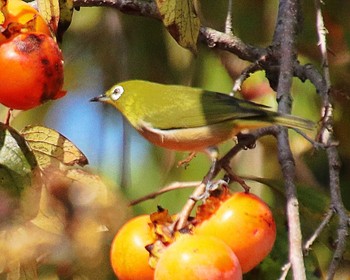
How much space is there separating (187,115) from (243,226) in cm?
37

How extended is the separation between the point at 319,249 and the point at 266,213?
0.41 metres

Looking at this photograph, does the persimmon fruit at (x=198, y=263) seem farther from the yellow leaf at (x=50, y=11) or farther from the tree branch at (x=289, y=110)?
the yellow leaf at (x=50, y=11)

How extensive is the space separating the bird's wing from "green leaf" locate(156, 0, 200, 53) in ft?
0.52

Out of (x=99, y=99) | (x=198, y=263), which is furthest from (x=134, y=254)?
(x=99, y=99)

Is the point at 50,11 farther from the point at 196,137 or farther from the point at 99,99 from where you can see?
the point at 99,99

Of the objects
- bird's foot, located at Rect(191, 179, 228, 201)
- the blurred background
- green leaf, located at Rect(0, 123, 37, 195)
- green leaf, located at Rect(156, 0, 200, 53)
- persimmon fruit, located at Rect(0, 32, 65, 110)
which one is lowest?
the blurred background

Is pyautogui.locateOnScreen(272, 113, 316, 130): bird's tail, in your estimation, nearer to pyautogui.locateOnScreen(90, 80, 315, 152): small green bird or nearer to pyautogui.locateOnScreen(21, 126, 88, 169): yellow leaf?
pyautogui.locateOnScreen(90, 80, 315, 152): small green bird

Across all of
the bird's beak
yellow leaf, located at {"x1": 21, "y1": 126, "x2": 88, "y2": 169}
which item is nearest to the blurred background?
the bird's beak

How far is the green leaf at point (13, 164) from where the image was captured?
1.03m

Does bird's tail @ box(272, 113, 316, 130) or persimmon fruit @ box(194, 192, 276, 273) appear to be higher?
bird's tail @ box(272, 113, 316, 130)

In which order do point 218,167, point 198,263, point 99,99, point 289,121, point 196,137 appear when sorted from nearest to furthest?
point 198,263, point 218,167, point 289,121, point 196,137, point 99,99

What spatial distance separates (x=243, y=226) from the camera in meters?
0.94

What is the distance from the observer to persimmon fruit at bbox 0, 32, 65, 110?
950 millimetres

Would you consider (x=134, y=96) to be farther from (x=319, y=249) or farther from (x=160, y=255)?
(x=160, y=255)
